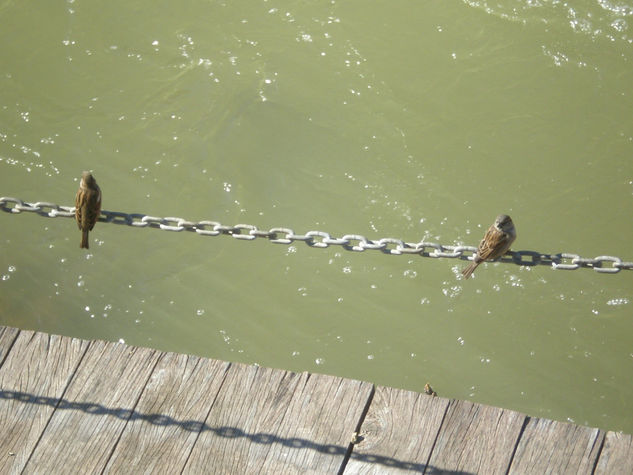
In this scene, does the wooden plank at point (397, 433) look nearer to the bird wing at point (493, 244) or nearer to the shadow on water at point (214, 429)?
the shadow on water at point (214, 429)

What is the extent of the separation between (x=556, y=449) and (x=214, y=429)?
5.34 feet

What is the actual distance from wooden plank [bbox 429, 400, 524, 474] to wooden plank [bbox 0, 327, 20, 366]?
231 centimetres

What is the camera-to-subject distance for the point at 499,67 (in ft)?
27.7

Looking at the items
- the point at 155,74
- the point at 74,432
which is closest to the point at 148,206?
the point at 155,74

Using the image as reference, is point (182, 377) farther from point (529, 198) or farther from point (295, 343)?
point (529, 198)

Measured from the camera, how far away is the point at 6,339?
4.10 meters

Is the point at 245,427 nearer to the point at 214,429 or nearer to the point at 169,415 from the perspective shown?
the point at 214,429

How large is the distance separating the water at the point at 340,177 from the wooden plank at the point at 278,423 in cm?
299

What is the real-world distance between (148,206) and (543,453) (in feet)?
17.1

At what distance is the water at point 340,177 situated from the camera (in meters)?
6.93

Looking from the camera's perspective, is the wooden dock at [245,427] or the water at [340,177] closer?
the wooden dock at [245,427]

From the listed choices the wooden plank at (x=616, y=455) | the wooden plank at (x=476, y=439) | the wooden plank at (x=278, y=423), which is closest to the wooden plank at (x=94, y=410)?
the wooden plank at (x=278, y=423)

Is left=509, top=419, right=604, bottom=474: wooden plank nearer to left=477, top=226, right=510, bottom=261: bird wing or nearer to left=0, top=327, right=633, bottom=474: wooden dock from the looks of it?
left=0, top=327, right=633, bottom=474: wooden dock

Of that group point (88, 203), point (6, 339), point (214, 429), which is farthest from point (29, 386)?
point (88, 203)
